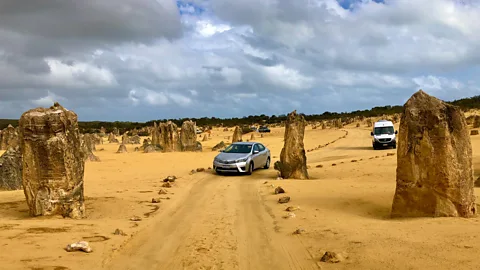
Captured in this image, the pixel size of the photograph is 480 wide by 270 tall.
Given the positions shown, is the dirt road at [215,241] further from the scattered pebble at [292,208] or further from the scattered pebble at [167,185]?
the scattered pebble at [167,185]

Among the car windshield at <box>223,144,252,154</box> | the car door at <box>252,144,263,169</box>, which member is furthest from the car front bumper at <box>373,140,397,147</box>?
the car windshield at <box>223,144,252,154</box>

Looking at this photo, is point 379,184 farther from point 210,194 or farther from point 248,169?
point 248,169

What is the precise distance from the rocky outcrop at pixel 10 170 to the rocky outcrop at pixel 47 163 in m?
6.13

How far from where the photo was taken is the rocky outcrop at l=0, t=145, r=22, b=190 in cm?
1505

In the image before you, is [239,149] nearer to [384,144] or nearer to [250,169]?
[250,169]

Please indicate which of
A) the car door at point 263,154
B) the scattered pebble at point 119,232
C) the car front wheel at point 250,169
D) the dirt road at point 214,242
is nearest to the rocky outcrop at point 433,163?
the dirt road at point 214,242

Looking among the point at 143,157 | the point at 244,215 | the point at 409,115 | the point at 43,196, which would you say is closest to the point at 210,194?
the point at 244,215

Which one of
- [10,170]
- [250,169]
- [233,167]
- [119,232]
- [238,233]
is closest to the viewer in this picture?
[119,232]

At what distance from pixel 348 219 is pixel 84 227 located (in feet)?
17.8

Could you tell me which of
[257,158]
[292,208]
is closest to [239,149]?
[257,158]

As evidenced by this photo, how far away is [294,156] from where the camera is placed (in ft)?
59.3

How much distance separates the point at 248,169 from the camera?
2017 centimetres

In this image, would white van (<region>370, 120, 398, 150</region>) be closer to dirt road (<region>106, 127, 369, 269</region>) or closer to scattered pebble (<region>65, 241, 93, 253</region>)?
dirt road (<region>106, 127, 369, 269</region>)

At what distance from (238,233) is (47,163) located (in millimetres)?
4552
